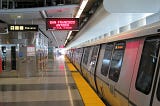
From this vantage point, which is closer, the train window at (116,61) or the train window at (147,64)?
the train window at (147,64)

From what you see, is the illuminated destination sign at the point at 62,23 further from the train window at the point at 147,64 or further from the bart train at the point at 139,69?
the train window at the point at 147,64

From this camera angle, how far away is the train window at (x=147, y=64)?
4.32m

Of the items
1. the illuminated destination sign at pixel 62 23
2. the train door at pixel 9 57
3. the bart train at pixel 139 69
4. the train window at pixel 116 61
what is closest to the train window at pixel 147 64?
the bart train at pixel 139 69

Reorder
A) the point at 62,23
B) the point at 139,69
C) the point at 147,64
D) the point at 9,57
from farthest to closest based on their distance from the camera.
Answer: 1. the point at 9,57
2. the point at 62,23
3. the point at 139,69
4. the point at 147,64

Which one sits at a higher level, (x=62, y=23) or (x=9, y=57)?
(x=62, y=23)

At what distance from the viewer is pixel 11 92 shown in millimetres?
10375

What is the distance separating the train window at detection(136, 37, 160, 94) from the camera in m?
4.32

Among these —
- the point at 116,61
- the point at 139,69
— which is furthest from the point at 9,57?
the point at 139,69

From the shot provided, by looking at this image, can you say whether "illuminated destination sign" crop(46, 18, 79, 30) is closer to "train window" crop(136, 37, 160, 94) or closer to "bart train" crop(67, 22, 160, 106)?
"bart train" crop(67, 22, 160, 106)

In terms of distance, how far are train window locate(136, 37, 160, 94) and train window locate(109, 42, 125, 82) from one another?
150 cm

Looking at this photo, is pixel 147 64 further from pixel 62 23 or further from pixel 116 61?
pixel 62 23

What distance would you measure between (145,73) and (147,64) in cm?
13

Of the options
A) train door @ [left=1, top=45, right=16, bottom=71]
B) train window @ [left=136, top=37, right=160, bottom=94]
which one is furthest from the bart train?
train door @ [left=1, top=45, right=16, bottom=71]

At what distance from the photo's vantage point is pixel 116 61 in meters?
6.97
